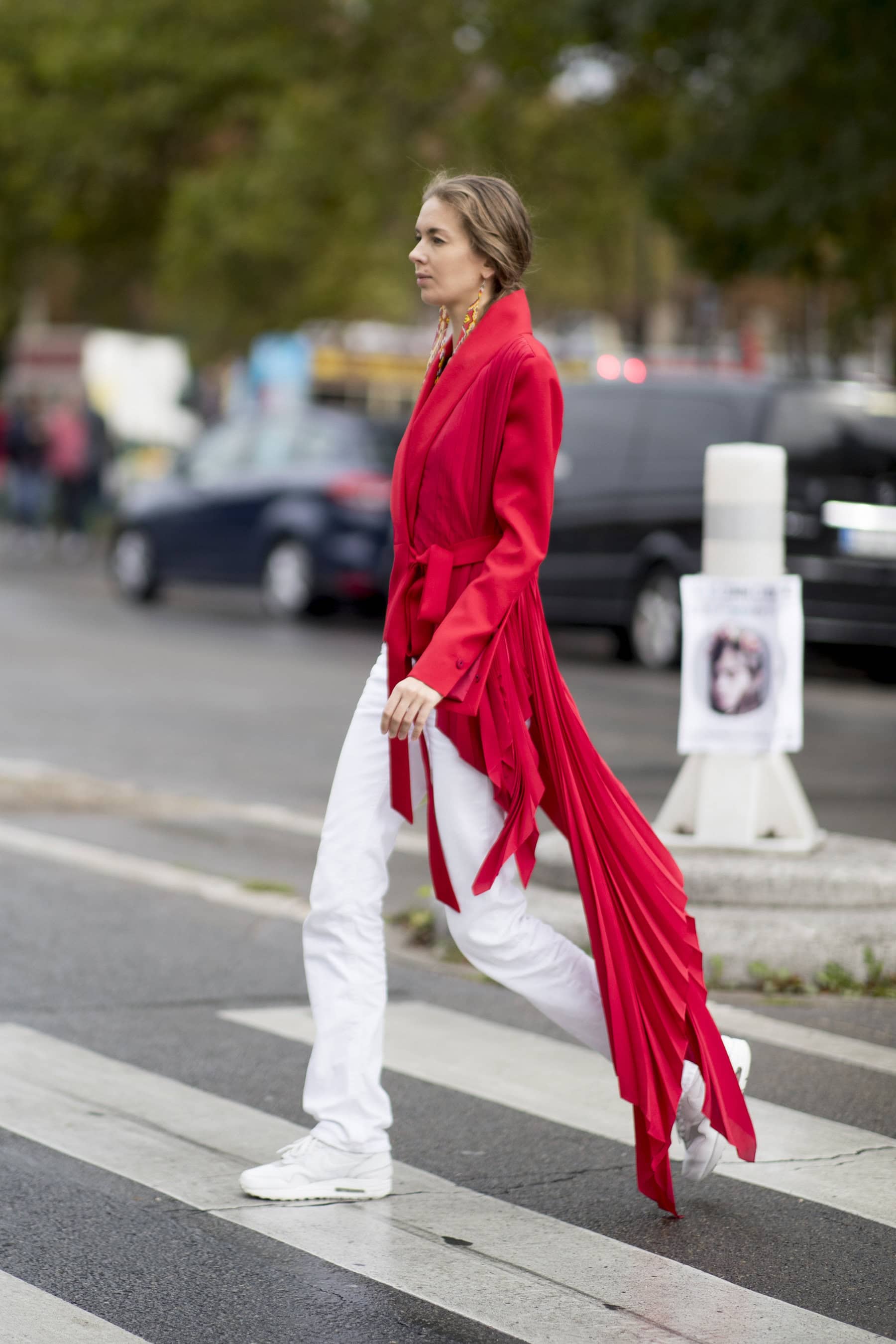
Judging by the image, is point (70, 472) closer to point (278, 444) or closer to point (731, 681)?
point (278, 444)

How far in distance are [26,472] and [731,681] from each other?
73.9 ft

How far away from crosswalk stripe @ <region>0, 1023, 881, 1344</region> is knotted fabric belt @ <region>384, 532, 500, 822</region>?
2.39ft

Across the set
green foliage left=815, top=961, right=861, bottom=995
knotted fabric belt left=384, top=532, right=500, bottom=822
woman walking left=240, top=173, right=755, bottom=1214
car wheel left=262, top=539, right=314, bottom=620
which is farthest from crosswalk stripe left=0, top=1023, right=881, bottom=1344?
car wheel left=262, top=539, right=314, bottom=620

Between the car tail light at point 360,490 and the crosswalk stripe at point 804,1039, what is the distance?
12.6m

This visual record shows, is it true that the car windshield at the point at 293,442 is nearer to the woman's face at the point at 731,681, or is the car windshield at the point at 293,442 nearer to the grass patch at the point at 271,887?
the grass patch at the point at 271,887

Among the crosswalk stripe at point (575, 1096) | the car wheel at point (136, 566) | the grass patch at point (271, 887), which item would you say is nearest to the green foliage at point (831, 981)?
the crosswalk stripe at point (575, 1096)

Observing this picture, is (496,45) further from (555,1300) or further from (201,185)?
(555,1300)

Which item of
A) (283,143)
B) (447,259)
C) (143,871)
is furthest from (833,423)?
(283,143)

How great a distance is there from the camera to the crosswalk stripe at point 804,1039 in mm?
5320

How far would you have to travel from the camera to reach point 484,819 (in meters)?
4.08

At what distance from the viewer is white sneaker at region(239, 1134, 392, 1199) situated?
410 cm

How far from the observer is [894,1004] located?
5887 mm

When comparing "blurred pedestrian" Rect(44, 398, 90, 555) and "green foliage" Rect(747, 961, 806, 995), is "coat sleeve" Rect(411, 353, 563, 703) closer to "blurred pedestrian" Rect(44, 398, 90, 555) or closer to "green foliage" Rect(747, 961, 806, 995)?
"green foliage" Rect(747, 961, 806, 995)

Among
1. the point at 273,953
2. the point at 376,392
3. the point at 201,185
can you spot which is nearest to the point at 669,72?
the point at 201,185
